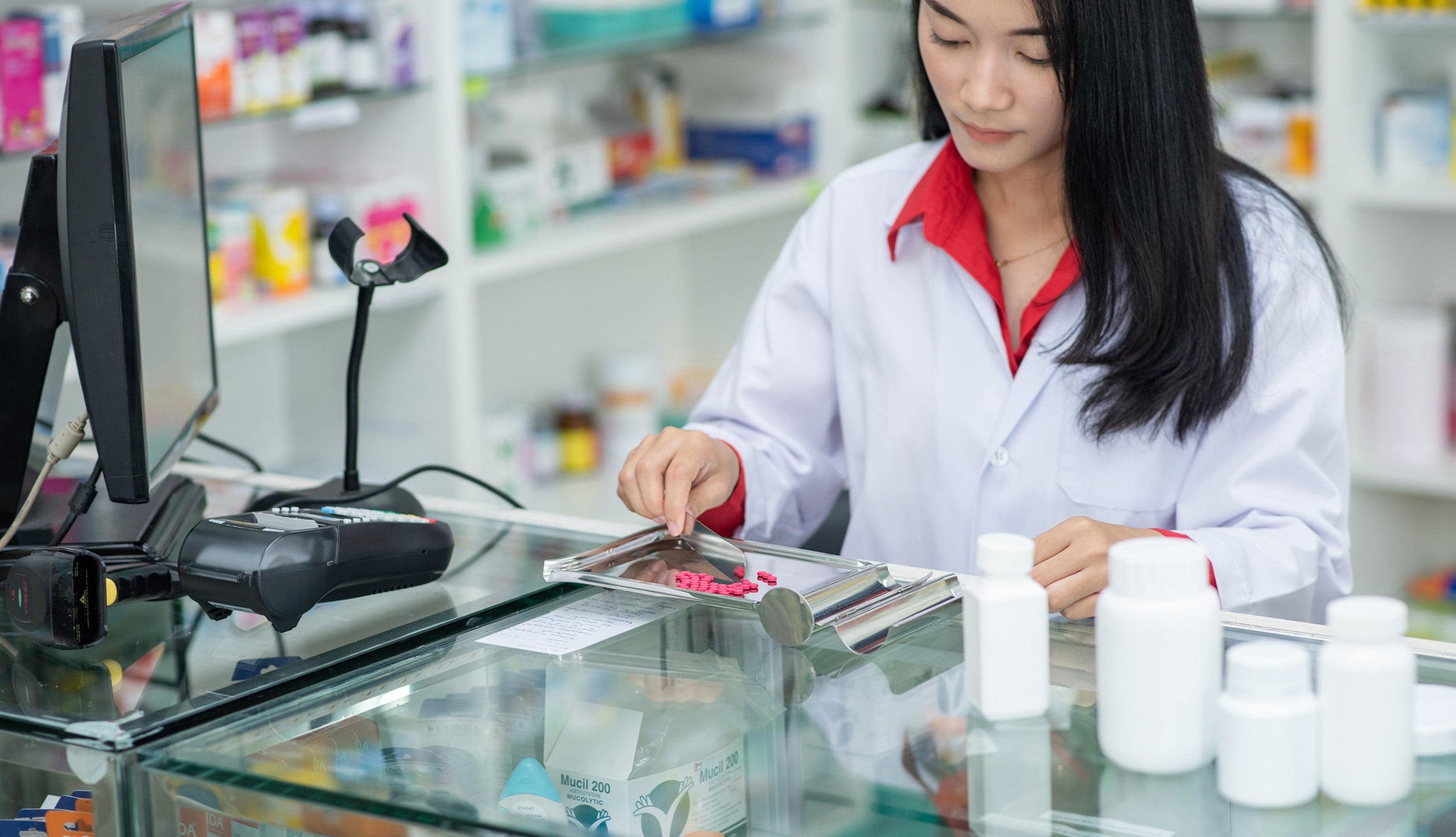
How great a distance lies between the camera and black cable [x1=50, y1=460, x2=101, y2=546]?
1194mm

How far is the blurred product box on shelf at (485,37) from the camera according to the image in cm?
271

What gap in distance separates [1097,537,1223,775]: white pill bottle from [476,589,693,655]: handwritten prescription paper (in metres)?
0.38

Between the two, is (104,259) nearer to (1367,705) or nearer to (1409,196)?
(1367,705)

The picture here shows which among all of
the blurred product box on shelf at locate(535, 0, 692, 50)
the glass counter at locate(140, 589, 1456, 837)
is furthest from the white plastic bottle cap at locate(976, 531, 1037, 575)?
the blurred product box on shelf at locate(535, 0, 692, 50)

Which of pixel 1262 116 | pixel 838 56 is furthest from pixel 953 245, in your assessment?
pixel 838 56

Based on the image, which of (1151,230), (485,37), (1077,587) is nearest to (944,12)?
(1151,230)

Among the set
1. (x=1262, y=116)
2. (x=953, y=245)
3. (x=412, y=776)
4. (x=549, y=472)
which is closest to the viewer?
(x=412, y=776)

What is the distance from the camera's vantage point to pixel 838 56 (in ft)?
11.2

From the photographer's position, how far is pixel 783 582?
1.13 meters

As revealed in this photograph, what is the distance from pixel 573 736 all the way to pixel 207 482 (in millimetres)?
715

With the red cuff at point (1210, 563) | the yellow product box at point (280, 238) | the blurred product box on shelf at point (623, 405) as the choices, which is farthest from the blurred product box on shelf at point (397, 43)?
the red cuff at point (1210, 563)

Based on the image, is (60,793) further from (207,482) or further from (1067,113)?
(1067,113)

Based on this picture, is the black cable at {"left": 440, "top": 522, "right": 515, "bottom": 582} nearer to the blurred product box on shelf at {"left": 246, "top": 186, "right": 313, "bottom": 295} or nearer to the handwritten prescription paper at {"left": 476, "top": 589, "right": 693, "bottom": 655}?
the handwritten prescription paper at {"left": 476, "top": 589, "right": 693, "bottom": 655}

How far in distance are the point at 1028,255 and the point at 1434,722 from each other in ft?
2.44
